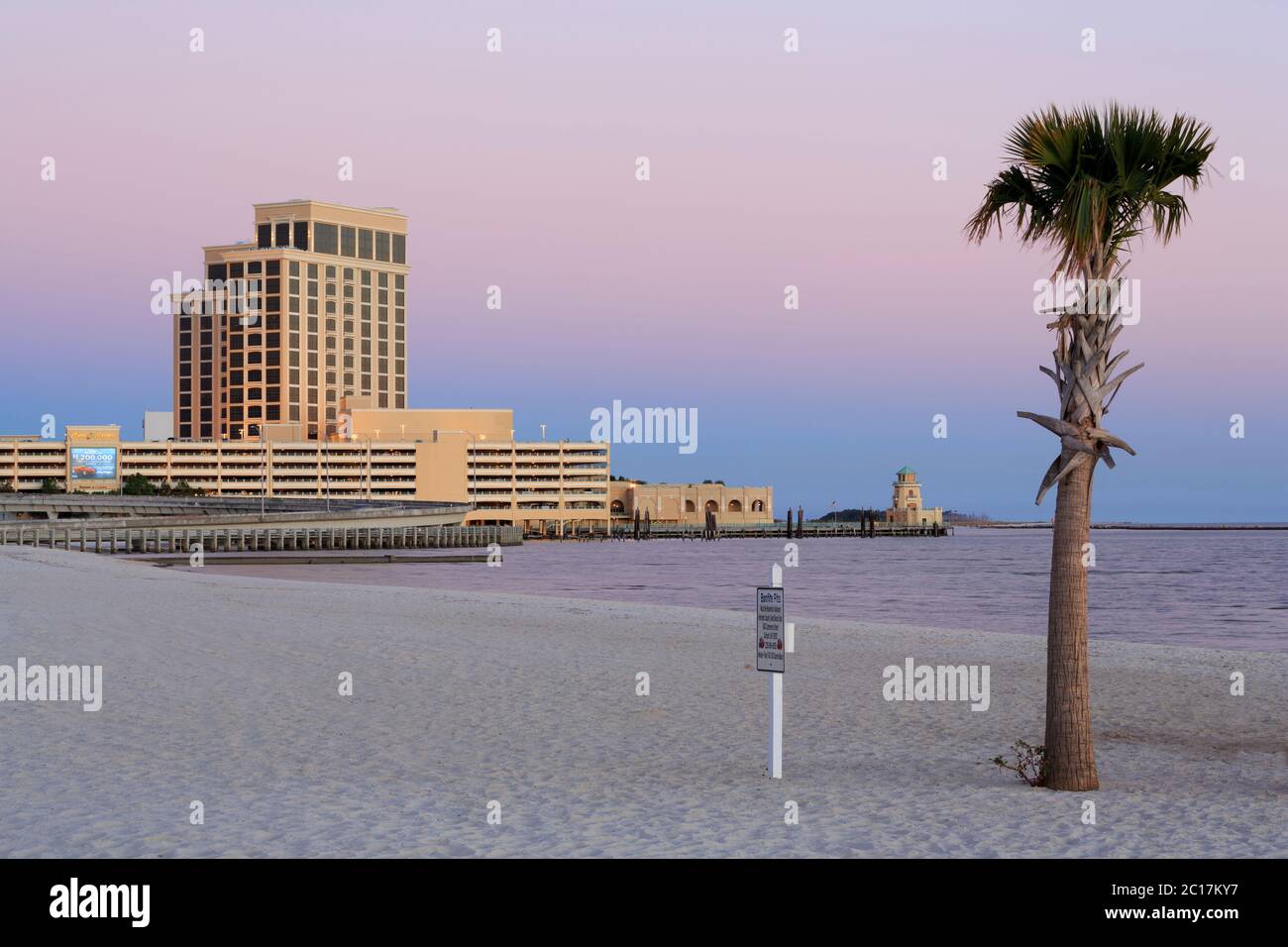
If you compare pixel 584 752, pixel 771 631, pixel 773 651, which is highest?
pixel 771 631

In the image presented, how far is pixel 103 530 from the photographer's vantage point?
103 metres

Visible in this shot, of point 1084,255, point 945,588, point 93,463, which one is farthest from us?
point 93,463

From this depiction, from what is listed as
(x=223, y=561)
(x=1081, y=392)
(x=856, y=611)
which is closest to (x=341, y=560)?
(x=223, y=561)

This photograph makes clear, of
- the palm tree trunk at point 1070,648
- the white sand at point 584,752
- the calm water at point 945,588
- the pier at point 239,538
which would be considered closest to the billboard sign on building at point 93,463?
the pier at point 239,538

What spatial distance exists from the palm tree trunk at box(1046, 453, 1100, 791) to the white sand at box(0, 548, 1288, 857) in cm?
40

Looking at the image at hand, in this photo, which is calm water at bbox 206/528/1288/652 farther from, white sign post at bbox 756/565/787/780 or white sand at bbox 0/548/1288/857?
white sign post at bbox 756/565/787/780

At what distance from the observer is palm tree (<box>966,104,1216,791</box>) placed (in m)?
10.4

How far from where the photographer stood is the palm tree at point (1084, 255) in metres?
10.4

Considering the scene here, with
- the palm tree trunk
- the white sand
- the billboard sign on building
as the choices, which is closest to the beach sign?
the white sand

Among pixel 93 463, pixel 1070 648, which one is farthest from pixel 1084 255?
pixel 93 463

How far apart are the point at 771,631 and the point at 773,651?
20 centimetres

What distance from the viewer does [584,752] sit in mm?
12805

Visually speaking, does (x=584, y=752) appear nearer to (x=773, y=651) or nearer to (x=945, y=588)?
(x=773, y=651)
